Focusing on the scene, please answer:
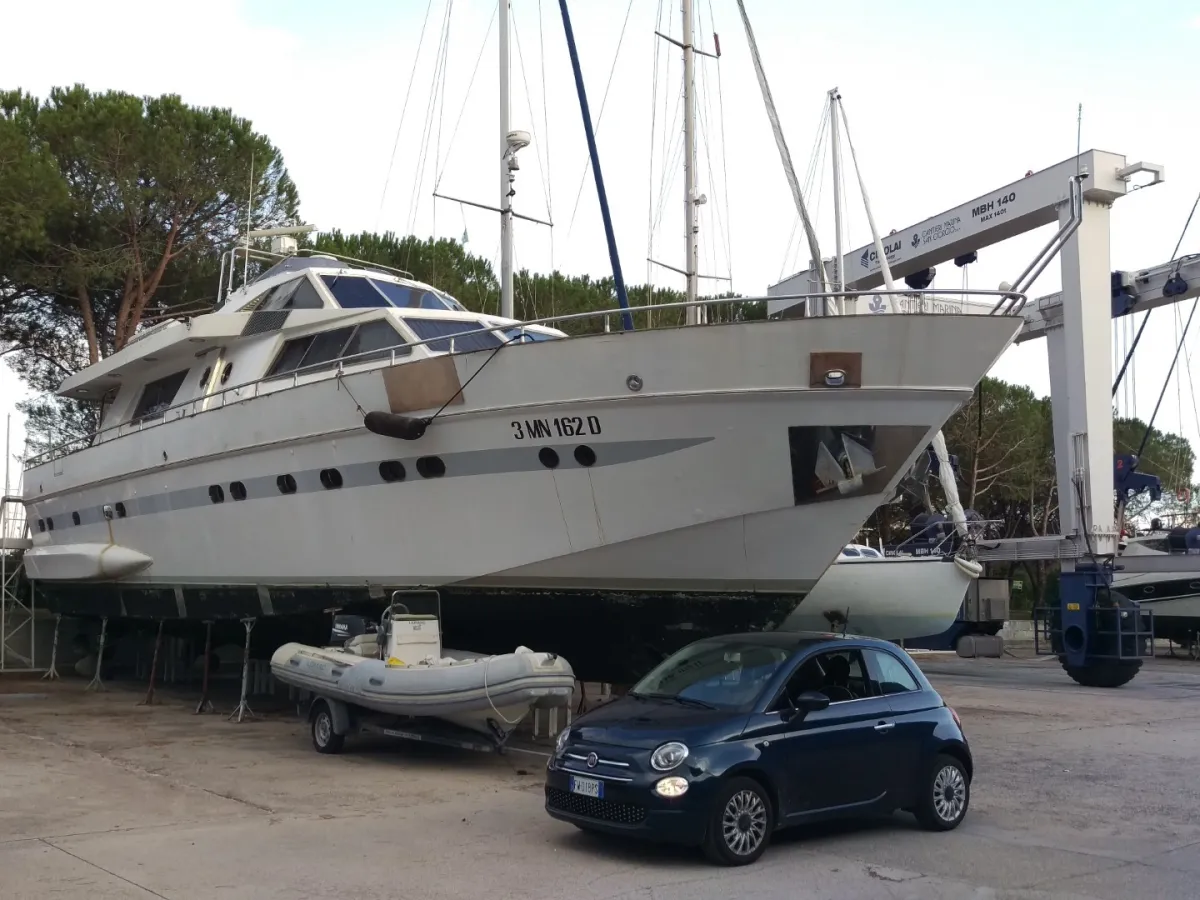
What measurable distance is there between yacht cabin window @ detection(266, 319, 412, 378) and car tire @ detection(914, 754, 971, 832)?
7.04 meters

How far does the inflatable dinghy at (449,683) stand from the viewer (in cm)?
934

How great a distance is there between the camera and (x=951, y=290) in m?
9.91

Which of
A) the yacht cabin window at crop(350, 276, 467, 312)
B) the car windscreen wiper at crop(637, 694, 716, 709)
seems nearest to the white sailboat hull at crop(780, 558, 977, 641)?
the yacht cabin window at crop(350, 276, 467, 312)

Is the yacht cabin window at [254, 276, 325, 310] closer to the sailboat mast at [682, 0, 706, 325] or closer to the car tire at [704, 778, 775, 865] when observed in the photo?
the sailboat mast at [682, 0, 706, 325]

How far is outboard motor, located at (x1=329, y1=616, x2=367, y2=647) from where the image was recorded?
11422 millimetres

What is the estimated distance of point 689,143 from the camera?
62.5 ft

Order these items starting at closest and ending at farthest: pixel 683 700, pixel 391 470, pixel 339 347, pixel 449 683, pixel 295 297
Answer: pixel 683 700
pixel 449 683
pixel 391 470
pixel 339 347
pixel 295 297

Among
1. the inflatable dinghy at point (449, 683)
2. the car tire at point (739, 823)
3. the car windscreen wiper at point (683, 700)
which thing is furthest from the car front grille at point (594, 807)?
the inflatable dinghy at point (449, 683)

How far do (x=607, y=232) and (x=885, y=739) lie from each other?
296 inches

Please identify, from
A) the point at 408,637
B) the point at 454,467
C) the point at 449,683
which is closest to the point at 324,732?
the point at 408,637

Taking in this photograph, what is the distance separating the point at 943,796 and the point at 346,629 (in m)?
6.39

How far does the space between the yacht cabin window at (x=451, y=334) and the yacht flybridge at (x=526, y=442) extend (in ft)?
0.11

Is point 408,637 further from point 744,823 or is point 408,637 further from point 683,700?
point 744,823

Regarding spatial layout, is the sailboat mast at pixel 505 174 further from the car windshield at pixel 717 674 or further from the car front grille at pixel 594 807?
the car front grille at pixel 594 807
